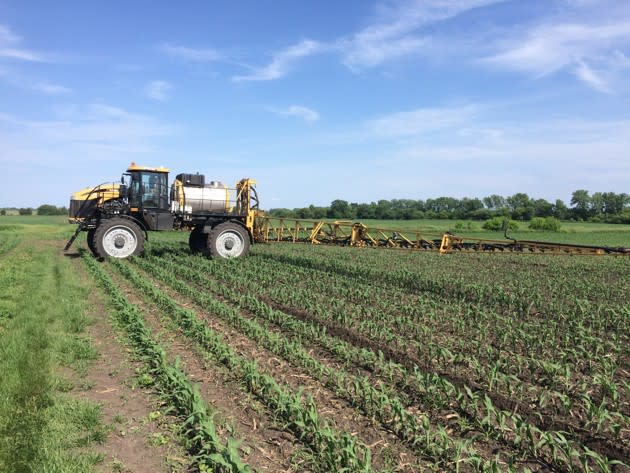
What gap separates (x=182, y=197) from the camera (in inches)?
607

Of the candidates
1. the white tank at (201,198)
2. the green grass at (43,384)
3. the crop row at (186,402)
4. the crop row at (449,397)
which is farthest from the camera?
the white tank at (201,198)

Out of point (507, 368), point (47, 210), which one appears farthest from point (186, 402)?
point (47, 210)

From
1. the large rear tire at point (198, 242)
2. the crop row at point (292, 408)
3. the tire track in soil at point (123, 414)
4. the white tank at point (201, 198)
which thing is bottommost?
the tire track in soil at point (123, 414)

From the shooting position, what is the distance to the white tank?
50.6 ft

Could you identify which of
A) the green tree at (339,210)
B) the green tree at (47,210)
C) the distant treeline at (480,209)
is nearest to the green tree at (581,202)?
the distant treeline at (480,209)

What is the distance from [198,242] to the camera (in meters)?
17.1

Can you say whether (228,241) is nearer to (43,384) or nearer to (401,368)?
(43,384)

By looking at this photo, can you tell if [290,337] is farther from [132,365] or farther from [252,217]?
[252,217]

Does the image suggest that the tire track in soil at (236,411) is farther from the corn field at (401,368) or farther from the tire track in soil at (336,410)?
the tire track in soil at (336,410)

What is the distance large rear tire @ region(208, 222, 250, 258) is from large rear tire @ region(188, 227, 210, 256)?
114cm

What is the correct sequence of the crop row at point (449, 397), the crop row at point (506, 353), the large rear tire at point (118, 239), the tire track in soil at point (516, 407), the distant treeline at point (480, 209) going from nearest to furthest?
the crop row at point (449, 397) < the tire track in soil at point (516, 407) < the crop row at point (506, 353) < the large rear tire at point (118, 239) < the distant treeline at point (480, 209)

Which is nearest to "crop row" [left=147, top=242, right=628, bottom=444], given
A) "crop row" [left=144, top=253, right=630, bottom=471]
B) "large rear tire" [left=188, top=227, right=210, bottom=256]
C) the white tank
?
"crop row" [left=144, top=253, right=630, bottom=471]

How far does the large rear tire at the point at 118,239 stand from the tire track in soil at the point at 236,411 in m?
8.19

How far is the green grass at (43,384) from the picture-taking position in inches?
149
